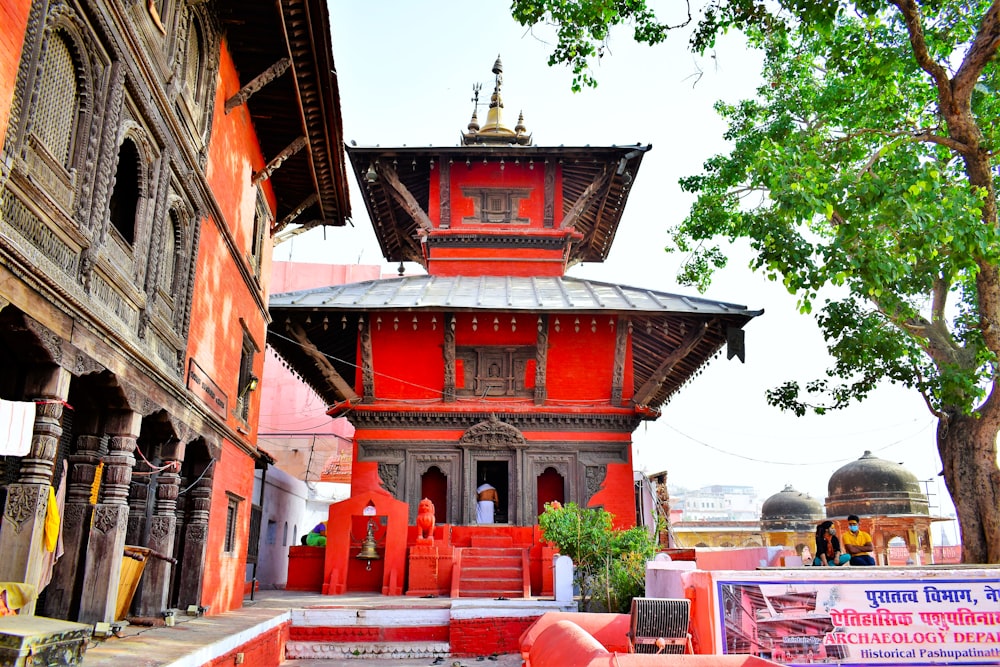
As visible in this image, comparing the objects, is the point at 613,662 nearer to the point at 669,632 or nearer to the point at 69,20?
the point at 669,632

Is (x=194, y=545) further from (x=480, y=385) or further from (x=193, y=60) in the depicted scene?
(x=480, y=385)

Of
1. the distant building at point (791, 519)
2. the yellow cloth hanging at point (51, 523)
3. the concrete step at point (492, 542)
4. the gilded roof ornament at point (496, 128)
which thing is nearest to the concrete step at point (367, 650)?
the concrete step at point (492, 542)

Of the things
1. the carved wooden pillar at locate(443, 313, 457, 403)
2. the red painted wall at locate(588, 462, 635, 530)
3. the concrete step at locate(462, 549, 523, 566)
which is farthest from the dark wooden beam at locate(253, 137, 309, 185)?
the red painted wall at locate(588, 462, 635, 530)

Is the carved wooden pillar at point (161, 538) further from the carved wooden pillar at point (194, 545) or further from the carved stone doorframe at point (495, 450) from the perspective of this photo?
the carved stone doorframe at point (495, 450)

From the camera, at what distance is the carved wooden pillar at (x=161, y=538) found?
9.38 m

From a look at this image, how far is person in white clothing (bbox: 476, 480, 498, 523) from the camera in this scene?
1842 centimetres

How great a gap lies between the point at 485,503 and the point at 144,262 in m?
11.6

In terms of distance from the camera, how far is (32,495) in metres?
6.03

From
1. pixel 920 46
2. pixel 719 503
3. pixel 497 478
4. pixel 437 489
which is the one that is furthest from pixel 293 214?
pixel 719 503

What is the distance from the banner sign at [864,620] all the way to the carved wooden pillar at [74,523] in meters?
6.05

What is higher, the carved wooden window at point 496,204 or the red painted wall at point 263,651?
the carved wooden window at point 496,204

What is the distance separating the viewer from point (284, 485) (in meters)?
22.3

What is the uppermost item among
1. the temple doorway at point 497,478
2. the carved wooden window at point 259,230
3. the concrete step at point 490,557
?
the carved wooden window at point 259,230

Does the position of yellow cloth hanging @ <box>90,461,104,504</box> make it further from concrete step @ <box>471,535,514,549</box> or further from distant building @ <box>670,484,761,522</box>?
distant building @ <box>670,484,761,522</box>
